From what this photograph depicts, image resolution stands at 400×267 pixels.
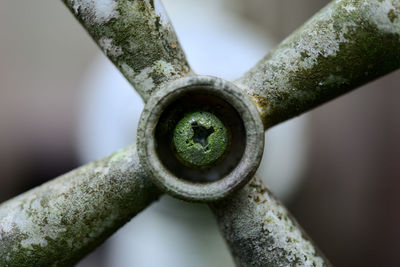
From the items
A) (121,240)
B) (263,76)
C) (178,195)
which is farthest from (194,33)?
(178,195)

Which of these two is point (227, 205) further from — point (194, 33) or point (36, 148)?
point (36, 148)

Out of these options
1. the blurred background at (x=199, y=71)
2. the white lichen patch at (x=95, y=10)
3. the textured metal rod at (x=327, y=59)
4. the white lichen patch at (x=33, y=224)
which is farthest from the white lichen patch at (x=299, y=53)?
the blurred background at (x=199, y=71)

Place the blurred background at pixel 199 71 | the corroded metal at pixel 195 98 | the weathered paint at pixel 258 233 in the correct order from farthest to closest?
the blurred background at pixel 199 71, the weathered paint at pixel 258 233, the corroded metal at pixel 195 98

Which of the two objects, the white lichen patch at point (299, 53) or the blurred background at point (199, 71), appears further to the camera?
the blurred background at point (199, 71)

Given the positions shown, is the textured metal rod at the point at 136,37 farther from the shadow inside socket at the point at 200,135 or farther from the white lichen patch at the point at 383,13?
the white lichen patch at the point at 383,13

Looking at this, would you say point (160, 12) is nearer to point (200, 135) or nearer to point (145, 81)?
point (145, 81)

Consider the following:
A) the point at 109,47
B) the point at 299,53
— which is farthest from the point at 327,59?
the point at 109,47
